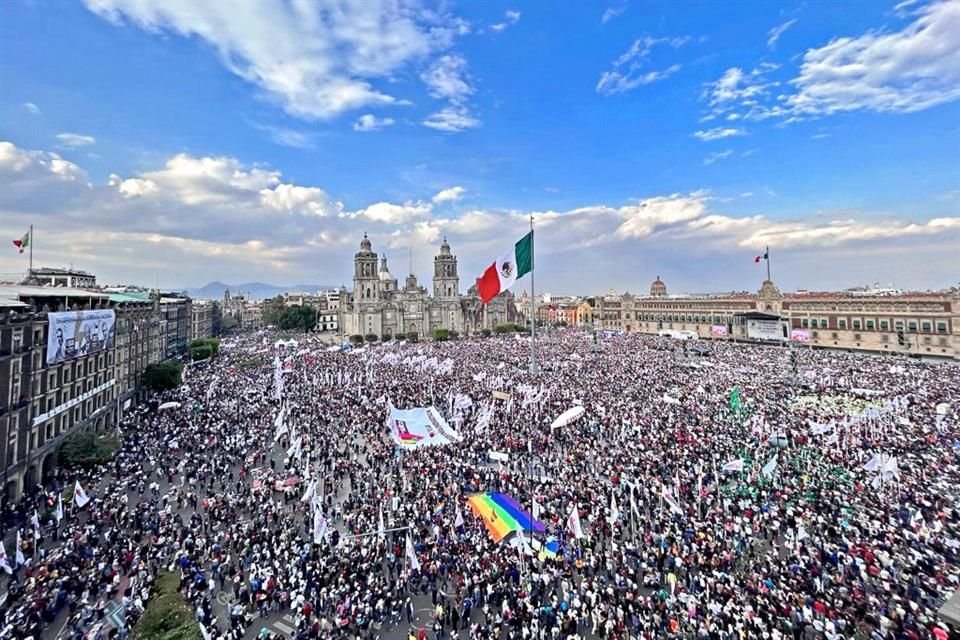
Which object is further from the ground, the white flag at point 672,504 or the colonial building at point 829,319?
the colonial building at point 829,319

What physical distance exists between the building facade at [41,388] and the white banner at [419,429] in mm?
16109

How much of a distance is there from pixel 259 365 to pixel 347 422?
104 feet

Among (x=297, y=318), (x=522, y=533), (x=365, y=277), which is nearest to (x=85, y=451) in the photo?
(x=522, y=533)

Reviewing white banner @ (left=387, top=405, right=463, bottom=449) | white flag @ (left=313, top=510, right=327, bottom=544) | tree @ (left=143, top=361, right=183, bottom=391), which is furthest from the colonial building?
tree @ (left=143, top=361, right=183, bottom=391)

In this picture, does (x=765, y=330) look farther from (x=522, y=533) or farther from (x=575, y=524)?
(x=522, y=533)

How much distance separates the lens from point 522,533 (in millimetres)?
14734

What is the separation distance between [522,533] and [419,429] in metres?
8.36

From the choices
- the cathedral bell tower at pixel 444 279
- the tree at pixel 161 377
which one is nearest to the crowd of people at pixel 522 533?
the tree at pixel 161 377

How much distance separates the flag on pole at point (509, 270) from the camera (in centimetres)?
3089

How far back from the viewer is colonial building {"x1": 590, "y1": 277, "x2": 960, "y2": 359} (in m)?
58.0

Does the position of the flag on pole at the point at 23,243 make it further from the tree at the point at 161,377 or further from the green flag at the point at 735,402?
the green flag at the point at 735,402

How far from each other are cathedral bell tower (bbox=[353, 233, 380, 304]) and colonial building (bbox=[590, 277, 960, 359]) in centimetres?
6344

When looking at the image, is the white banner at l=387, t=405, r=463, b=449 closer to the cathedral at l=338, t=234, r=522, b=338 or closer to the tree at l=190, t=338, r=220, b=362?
the tree at l=190, t=338, r=220, b=362

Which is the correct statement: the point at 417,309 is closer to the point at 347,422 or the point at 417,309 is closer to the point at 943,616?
the point at 347,422
